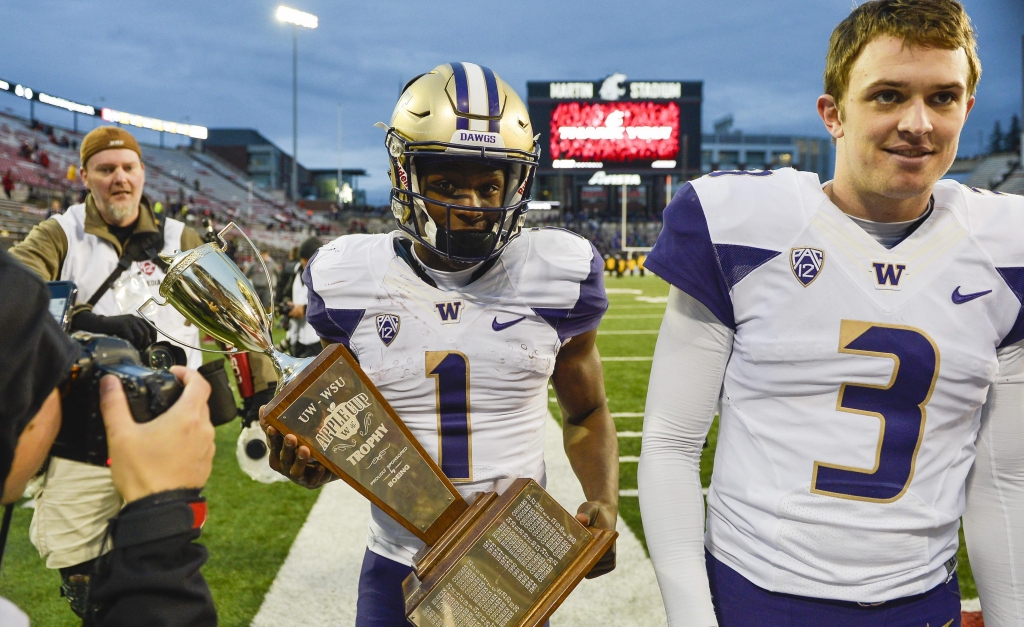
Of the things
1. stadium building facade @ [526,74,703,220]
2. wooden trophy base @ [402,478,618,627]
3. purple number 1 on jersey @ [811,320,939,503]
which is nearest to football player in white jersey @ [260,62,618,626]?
wooden trophy base @ [402,478,618,627]

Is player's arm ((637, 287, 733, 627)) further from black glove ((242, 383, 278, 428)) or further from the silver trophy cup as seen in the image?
black glove ((242, 383, 278, 428))

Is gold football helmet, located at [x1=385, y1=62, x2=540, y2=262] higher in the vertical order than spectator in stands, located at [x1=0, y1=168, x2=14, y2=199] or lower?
lower

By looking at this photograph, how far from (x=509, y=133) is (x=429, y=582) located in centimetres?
100

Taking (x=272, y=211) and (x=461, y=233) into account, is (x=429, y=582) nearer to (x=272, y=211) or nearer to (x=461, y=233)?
(x=461, y=233)

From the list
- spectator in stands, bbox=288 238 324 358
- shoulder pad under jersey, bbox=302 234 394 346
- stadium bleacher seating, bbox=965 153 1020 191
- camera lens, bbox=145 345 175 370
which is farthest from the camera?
stadium bleacher seating, bbox=965 153 1020 191

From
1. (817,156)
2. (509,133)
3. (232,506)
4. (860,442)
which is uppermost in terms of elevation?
(817,156)

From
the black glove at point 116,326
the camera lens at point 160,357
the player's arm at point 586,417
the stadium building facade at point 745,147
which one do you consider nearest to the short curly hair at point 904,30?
the player's arm at point 586,417

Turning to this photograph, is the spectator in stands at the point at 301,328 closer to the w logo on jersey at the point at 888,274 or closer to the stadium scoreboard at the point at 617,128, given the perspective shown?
the w logo on jersey at the point at 888,274

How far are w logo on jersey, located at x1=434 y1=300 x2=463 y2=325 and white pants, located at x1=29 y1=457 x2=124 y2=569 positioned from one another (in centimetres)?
182

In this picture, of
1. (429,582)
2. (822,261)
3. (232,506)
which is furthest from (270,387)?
(822,261)

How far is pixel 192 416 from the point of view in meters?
1.01

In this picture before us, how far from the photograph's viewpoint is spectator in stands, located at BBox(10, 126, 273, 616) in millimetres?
2822

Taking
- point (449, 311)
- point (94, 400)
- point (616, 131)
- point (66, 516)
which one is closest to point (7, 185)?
point (616, 131)

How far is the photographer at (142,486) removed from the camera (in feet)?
2.88
